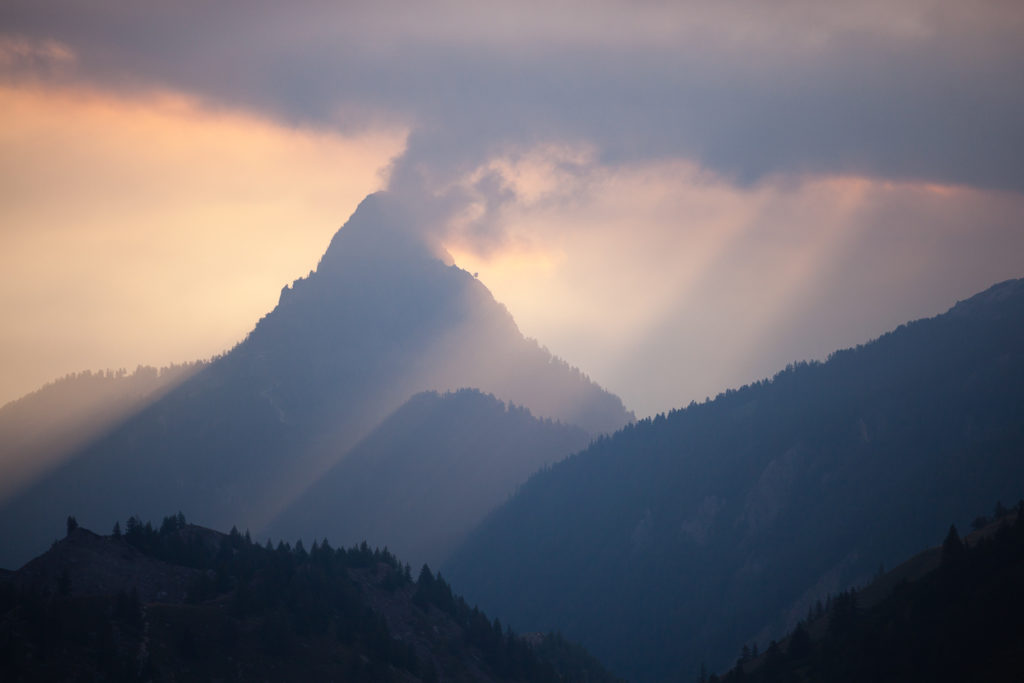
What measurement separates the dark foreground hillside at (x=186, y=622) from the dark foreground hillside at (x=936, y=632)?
59535mm

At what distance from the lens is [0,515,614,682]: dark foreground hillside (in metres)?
145

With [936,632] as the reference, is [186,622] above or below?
above

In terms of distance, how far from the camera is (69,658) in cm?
14300

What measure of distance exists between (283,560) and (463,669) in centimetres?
3923

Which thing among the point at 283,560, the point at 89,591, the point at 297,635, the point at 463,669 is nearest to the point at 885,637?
the point at 463,669

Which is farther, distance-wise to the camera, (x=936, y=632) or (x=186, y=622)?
(x=186, y=622)

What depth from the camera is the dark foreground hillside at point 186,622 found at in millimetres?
145375

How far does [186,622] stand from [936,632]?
11254 centimetres

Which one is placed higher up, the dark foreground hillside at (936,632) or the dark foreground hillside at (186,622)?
the dark foreground hillside at (186,622)

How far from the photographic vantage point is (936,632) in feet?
504

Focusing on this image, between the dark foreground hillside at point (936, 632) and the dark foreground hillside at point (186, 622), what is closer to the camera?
the dark foreground hillside at point (936, 632)

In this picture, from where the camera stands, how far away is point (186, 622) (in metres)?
165

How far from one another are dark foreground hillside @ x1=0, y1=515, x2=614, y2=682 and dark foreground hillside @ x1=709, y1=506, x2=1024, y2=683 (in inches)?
2344

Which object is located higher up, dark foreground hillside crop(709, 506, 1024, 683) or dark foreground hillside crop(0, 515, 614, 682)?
dark foreground hillside crop(0, 515, 614, 682)
